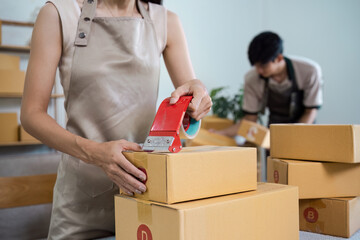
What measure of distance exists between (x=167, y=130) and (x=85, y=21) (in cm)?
43

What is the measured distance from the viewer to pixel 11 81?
3449 millimetres

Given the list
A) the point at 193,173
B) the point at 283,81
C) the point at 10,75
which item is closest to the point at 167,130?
the point at 193,173

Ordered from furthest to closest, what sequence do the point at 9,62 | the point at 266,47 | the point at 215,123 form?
the point at 9,62 < the point at 215,123 < the point at 266,47

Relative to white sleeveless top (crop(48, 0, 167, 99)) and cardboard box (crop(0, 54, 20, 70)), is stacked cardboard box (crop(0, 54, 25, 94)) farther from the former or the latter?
white sleeveless top (crop(48, 0, 167, 99))

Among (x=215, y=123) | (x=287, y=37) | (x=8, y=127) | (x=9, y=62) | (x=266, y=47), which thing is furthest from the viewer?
(x=287, y=37)

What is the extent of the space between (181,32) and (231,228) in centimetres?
62

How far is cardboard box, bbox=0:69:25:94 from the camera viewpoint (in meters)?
3.42

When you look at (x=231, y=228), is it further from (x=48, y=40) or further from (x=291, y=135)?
(x=48, y=40)

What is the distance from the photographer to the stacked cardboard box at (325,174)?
0.93 m

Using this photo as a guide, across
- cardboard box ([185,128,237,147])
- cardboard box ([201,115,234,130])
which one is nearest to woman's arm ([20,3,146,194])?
cardboard box ([185,128,237,147])

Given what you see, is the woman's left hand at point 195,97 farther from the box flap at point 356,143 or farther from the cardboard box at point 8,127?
the cardboard box at point 8,127

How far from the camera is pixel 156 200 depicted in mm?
609

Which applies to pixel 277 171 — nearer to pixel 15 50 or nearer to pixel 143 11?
pixel 143 11

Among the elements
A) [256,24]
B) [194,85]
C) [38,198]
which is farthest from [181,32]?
[256,24]
